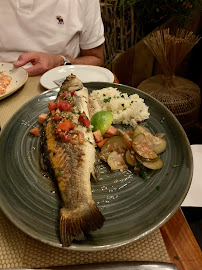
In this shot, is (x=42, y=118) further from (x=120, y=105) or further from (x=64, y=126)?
(x=120, y=105)

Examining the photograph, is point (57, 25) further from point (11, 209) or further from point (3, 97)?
point (11, 209)

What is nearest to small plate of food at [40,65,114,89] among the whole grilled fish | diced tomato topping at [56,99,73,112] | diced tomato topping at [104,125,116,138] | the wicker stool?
the whole grilled fish

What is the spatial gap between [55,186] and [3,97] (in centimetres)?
101

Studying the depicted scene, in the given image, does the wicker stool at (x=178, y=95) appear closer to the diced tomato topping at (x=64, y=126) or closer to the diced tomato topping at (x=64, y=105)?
the diced tomato topping at (x=64, y=105)

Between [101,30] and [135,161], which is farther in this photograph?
[101,30]

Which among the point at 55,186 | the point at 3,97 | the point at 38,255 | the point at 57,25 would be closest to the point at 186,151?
the point at 55,186

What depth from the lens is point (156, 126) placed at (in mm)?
1722

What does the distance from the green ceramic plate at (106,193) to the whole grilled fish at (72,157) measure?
0.06 meters

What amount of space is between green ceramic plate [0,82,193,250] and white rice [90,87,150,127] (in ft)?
0.78

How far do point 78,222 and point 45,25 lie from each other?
229cm

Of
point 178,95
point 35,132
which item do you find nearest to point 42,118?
point 35,132

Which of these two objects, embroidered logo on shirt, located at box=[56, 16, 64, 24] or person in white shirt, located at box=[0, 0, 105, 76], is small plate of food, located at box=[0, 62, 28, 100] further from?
embroidered logo on shirt, located at box=[56, 16, 64, 24]

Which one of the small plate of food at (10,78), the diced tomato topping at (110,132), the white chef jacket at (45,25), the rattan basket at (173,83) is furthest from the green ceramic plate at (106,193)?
the rattan basket at (173,83)

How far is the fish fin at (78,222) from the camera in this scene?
3.24ft
